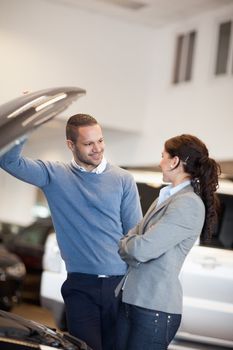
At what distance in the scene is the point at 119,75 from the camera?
13430mm

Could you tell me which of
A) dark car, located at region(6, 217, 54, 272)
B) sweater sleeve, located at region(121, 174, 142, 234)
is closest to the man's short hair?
sweater sleeve, located at region(121, 174, 142, 234)

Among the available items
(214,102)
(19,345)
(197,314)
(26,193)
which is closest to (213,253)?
(197,314)

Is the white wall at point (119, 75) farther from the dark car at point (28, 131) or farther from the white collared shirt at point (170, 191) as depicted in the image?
the dark car at point (28, 131)

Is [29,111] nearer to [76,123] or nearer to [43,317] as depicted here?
[76,123]

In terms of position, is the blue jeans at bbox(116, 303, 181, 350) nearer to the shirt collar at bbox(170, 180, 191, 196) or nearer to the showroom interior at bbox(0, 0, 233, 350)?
the shirt collar at bbox(170, 180, 191, 196)

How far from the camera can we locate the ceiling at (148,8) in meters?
12.8

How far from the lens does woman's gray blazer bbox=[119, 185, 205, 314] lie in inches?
143

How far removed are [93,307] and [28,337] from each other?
0.76 meters

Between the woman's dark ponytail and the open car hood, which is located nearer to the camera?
the open car hood

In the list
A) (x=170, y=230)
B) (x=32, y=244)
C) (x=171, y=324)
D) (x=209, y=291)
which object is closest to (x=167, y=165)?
(x=170, y=230)

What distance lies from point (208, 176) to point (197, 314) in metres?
3.44

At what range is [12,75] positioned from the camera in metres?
12.3

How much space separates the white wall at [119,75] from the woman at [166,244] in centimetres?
829

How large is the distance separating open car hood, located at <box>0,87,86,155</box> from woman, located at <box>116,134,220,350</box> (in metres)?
0.62
